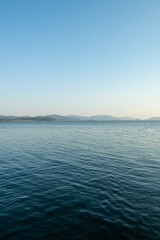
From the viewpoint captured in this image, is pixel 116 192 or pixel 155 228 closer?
pixel 155 228

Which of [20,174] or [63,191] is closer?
[63,191]

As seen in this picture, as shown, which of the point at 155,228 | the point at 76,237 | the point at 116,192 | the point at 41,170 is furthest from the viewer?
the point at 41,170

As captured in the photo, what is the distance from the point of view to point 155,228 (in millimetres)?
11266

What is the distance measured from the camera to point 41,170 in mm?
24625

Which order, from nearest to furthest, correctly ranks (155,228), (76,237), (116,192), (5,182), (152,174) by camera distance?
1. (76,237)
2. (155,228)
3. (116,192)
4. (5,182)
5. (152,174)

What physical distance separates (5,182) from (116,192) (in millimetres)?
14093

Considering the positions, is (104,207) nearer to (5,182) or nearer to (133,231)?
(133,231)

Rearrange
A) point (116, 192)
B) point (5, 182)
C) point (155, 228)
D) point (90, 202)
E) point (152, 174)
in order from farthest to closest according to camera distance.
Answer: point (152, 174) < point (5, 182) < point (116, 192) < point (90, 202) < point (155, 228)

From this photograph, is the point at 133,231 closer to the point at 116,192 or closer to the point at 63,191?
the point at 116,192

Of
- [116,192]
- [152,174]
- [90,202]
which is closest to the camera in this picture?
[90,202]

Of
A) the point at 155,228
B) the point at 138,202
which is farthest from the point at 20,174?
the point at 155,228

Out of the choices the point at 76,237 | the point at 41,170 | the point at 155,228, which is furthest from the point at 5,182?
the point at 155,228

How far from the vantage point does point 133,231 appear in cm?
1098

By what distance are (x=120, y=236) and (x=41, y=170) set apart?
16746mm
